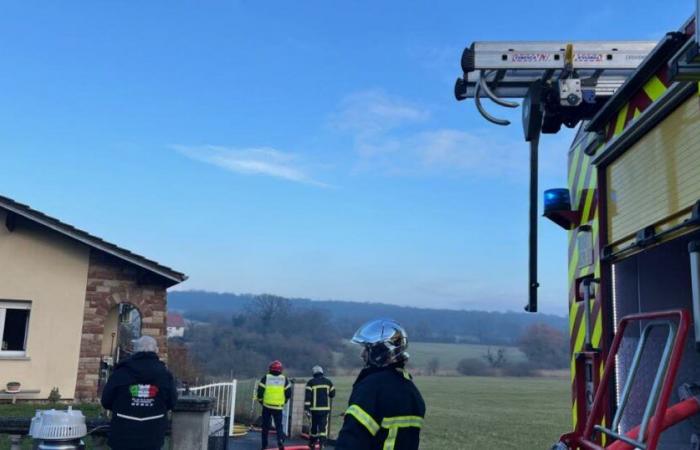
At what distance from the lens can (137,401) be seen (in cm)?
491

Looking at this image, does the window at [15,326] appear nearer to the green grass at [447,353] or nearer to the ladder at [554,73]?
the ladder at [554,73]

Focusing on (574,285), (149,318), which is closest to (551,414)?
(149,318)

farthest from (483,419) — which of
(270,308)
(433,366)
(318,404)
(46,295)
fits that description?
(270,308)

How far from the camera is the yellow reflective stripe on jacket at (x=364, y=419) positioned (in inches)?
Answer: 109

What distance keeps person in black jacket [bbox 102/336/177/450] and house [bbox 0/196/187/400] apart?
7.91 metres

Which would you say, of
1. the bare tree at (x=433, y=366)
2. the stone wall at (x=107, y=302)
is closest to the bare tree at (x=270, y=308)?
the bare tree at (x=433, y=366)

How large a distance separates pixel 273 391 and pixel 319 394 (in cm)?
79

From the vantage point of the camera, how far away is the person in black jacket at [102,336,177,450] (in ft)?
16.1

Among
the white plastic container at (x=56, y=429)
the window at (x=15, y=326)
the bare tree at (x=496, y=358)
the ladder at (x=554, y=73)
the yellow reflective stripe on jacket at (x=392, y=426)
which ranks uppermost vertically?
the ladder at (x=554, y=73)

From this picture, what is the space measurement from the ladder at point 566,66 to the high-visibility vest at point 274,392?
8.43 metres

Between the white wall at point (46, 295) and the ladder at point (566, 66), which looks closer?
the ladder at point (566, 66)

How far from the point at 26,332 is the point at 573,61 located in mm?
11422

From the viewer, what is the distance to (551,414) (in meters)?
26.0

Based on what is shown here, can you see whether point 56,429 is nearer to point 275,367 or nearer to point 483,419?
point 275,367
